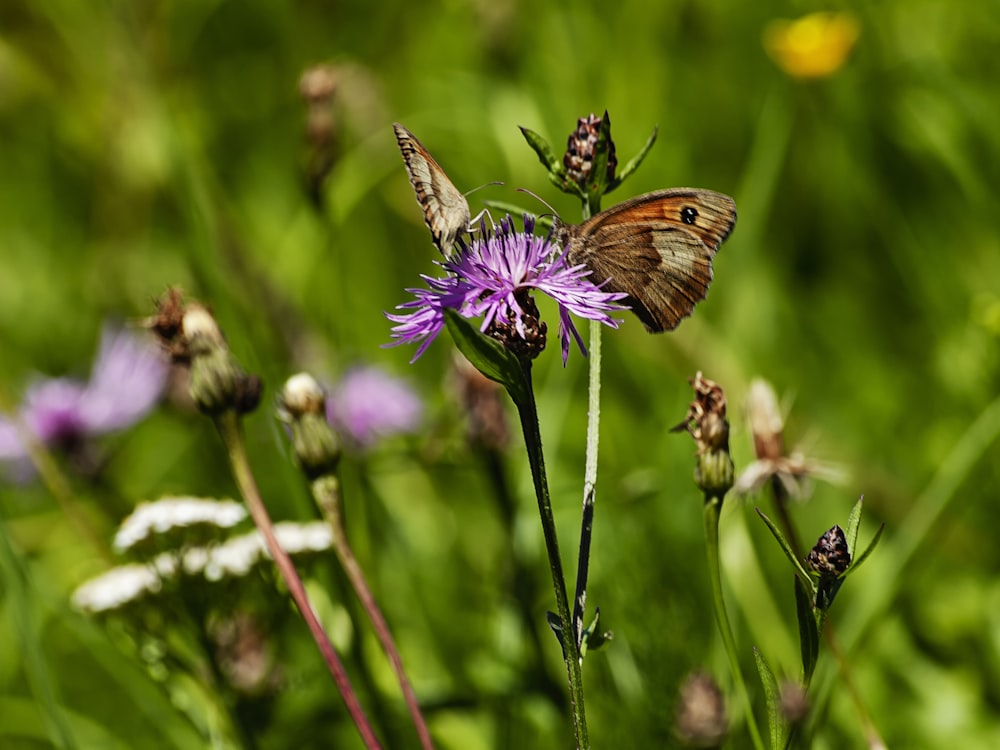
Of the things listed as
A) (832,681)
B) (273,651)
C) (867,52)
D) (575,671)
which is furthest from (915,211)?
(575,671)

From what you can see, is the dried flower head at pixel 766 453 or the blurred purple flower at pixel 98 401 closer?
the dried flower head at pixel 766 453

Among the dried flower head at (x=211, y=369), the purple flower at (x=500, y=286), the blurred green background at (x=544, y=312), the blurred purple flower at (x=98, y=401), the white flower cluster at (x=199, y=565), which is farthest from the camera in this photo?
the blurred purple flower at (x=98, y=401)

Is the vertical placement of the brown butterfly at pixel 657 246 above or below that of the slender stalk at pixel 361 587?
above

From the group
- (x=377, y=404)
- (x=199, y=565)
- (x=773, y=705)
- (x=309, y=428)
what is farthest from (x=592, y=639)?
(x=377, y=404)

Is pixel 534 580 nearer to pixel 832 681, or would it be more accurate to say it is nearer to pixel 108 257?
pixel 832 681

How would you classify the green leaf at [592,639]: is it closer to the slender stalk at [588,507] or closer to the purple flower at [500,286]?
the slender stalk at [588,507]

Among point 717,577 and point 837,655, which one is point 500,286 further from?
point 837,655

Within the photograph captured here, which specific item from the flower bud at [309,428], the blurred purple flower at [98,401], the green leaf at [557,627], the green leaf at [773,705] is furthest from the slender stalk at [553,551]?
the blurred purple flower at [98,401]
